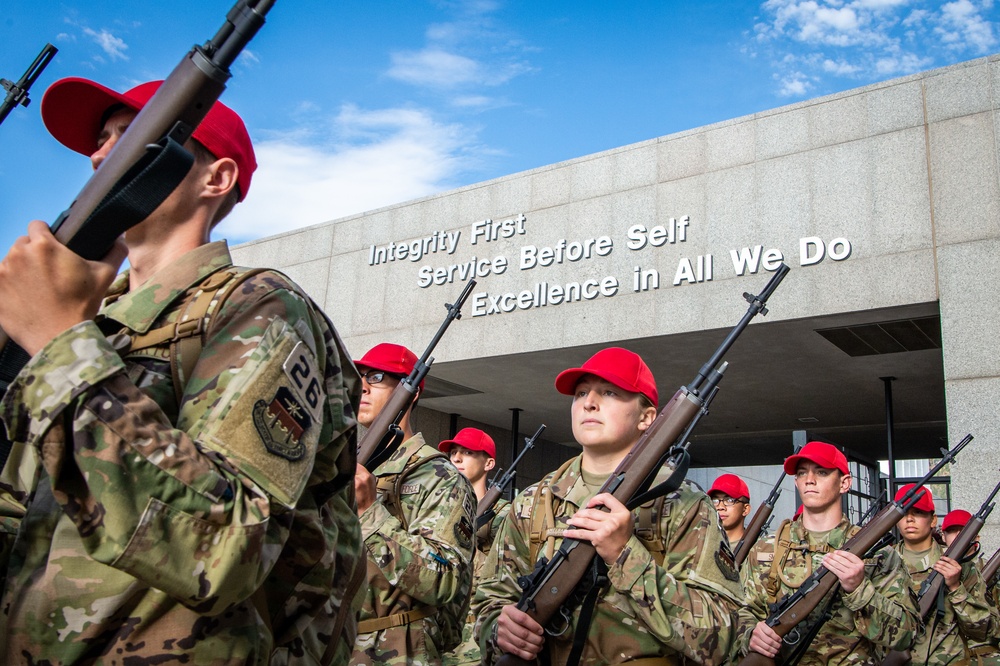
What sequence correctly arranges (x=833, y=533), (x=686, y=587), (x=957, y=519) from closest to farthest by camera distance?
(x=686, y=587) < (x=833, y=533) < (x=957, y=519)

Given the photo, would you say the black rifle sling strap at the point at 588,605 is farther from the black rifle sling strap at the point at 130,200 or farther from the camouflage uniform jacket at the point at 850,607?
the black rifle sling strap at the point at 130,200

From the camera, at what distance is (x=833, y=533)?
6.01m

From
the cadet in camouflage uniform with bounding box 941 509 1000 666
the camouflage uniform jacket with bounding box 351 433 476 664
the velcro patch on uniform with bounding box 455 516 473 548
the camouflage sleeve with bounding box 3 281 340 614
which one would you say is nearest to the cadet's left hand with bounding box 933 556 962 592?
the cadet in camouflage uniform with bounding box 941 509 1000 666

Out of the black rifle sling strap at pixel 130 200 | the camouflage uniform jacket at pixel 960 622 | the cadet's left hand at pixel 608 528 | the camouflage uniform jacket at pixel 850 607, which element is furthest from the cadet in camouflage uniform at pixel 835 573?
the black rifle sling strap at pixel 130 200

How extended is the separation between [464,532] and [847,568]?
8.46ft

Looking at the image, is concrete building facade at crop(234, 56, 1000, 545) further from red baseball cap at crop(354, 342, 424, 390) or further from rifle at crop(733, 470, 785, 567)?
red baseball cap at crop(354, 342, 424, 390)

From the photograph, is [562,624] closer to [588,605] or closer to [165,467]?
[588,605]

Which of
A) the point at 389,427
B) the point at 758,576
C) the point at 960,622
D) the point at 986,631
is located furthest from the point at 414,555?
the point at 986,631

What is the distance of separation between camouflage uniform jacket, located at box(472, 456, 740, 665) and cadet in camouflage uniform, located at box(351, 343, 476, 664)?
0.70 ft

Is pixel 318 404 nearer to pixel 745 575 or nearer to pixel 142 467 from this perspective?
pixel 142 467

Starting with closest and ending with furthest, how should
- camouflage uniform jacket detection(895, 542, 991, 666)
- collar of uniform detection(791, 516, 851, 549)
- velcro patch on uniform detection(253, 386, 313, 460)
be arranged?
velcro patch on uniform detection(253, 386, 313, 460), collar of uniform detection(791, 516, 851, 549), camouflage uniform jacket detection(895, 542, 991, 666)

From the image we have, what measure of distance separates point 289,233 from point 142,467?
15.0 metres

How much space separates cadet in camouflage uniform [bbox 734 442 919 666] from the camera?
5262mm

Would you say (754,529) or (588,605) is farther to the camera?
(754,529)
